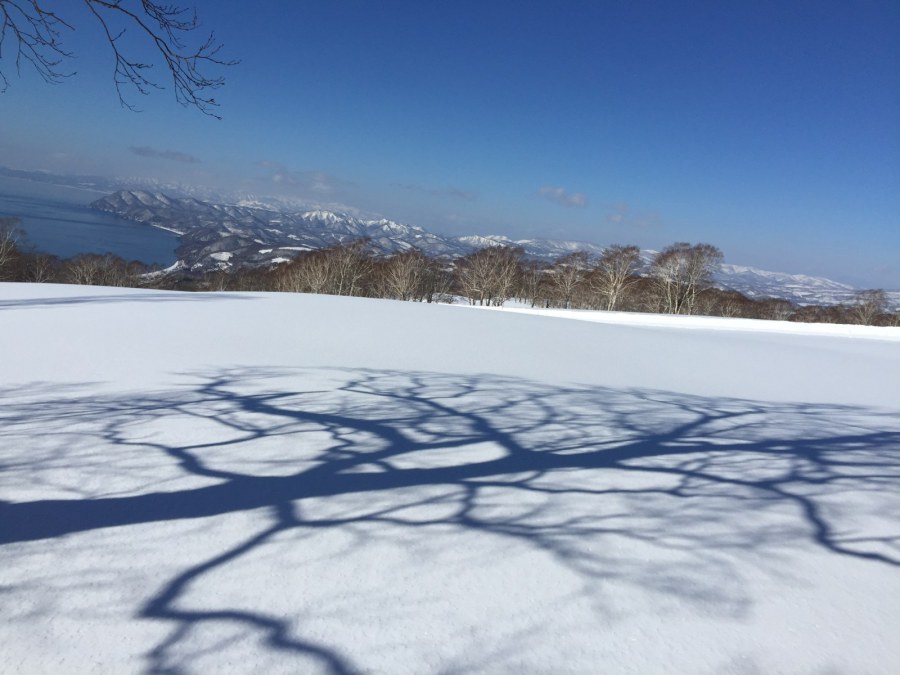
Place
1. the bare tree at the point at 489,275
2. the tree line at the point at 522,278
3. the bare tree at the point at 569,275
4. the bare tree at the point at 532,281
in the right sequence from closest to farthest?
the tree line at the point at 522,278, the bare tree at the point at 569,275, the bare tree at the point at 489,275, the bare tree at the point at 532,281

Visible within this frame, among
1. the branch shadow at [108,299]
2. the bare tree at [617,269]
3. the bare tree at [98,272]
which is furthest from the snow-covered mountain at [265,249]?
the branch shadow at [108,299]

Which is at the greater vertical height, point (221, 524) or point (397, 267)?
point (397, 267)

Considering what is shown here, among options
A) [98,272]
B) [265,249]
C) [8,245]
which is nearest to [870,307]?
[8,245]

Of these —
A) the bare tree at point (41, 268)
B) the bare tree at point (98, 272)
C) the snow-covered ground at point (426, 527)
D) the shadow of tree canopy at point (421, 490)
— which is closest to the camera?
the snow-covered ground at point (426, 527)

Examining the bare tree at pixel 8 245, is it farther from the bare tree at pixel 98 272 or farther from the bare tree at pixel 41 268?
the bare tree at pixel 98 272

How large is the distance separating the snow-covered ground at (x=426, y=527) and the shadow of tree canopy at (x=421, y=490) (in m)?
0.01

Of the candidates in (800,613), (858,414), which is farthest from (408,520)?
(858,414)

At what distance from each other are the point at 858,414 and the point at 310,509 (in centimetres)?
566

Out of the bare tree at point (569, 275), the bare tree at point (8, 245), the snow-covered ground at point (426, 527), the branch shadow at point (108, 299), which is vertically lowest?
the snow-covered ground at point (426, 527)

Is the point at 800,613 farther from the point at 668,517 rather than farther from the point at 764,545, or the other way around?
the point at 668,517

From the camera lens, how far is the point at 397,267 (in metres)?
40.4

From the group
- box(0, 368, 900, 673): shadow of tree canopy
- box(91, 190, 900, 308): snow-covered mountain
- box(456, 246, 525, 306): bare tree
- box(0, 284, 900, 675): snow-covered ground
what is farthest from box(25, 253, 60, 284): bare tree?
box(0, 368, 900, 673): shadow of tree canopy

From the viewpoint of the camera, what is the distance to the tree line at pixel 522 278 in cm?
3409

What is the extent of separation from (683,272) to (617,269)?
4715mm
